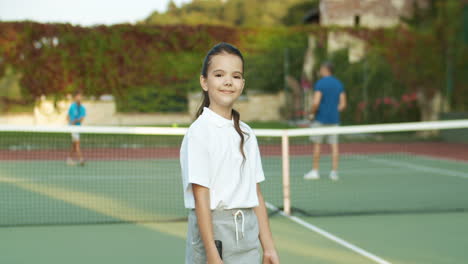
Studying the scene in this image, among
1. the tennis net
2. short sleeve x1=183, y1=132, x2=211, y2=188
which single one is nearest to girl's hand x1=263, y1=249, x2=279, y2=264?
short sleeve x1=183, y1=132, x2=211, y2=188

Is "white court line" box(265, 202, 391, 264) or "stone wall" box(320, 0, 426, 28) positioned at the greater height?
"stone wall" box(320, 0, 426, 28)

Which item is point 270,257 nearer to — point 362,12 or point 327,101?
point 327,101

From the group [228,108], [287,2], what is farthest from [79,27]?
[287,2]

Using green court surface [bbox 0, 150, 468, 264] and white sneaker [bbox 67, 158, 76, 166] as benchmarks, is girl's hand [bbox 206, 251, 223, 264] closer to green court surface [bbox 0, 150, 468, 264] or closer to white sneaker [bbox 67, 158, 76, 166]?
green court surface [bbox 0, 150, 468, 264]

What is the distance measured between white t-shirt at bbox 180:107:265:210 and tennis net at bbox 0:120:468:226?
399cm

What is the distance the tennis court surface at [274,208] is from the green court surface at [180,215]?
10 millimetres

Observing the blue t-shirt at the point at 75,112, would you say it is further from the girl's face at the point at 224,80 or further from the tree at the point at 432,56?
the tree at the point at 432,56

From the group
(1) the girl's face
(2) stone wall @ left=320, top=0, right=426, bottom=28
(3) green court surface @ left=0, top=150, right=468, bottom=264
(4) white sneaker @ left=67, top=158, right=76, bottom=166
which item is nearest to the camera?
(1) the girl's face

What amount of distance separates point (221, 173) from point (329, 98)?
23.2ft

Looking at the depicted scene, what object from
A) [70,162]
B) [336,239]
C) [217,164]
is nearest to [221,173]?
[217,164]

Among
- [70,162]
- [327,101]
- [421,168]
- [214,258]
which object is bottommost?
[421,168]

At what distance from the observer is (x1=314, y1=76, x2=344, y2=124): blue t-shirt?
909cm

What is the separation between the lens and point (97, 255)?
15.8 feet

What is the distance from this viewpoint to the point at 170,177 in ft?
33.3
